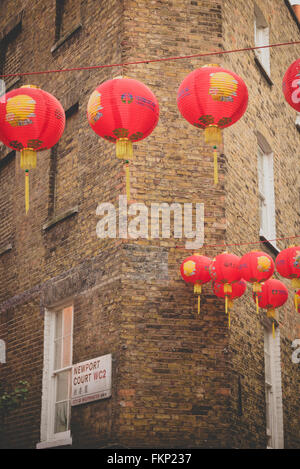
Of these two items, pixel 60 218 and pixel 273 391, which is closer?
pixel 273 391

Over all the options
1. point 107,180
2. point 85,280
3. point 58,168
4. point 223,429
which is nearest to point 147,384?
point 223,429

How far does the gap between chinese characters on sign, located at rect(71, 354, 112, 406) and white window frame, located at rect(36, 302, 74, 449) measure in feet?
1.67

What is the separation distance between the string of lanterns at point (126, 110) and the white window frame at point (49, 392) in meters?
4.59

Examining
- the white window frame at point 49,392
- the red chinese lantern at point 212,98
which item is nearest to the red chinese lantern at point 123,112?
the red chinese lantern at point 212,98

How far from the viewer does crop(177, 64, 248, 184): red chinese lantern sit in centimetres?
876

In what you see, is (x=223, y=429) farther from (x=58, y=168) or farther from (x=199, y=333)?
(x=58, y=168)

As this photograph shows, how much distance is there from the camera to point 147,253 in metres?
11.8

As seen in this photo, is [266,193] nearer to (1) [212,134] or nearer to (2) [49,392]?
(2) [49,392]

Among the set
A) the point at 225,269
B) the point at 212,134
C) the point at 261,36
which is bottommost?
the point at 225,269

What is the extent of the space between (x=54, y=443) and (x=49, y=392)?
0.91m

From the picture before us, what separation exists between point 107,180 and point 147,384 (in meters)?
3.44

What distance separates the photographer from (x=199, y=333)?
11.5m

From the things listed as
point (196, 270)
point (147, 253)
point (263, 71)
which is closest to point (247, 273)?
point (196, 270)

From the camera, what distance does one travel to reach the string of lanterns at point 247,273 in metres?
10.5
